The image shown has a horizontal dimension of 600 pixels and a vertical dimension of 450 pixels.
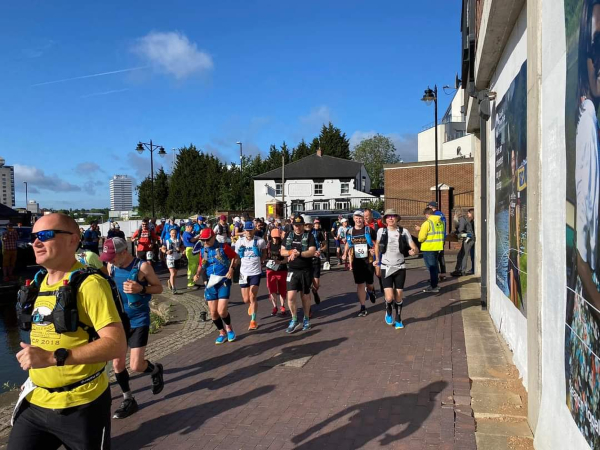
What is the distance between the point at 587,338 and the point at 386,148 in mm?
80517

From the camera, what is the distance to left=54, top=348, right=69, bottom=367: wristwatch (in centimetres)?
244

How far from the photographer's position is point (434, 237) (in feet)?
35.8

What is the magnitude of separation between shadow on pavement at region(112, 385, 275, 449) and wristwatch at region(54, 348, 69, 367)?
2.21 metres

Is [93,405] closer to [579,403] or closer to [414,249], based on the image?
[579,403]

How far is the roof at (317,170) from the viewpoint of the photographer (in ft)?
174

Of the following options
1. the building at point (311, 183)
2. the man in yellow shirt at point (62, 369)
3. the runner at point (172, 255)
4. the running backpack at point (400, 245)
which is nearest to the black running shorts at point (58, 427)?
the man in yellow shirt at point (62, 369)

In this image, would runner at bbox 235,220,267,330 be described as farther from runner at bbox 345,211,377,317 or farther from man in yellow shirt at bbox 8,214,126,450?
man in yellow shirt at bbox 8,214,126,450

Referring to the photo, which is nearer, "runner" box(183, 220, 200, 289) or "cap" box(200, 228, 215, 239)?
"cap" box(200, 228, 215, 239)

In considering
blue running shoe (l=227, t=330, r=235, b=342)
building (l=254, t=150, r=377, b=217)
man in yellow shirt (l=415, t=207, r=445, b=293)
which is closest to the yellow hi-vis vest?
man in yellow shirt (l=415, t=207, r=445, b=293)

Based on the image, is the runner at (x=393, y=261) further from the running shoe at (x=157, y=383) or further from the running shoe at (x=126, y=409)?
the running shoe at (x=126, y=409)

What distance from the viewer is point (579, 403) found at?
2.81 metres

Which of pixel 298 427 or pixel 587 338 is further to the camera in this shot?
pixel 298 427

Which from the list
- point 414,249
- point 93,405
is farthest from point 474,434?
point 414,249

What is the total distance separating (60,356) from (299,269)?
5.76 m
